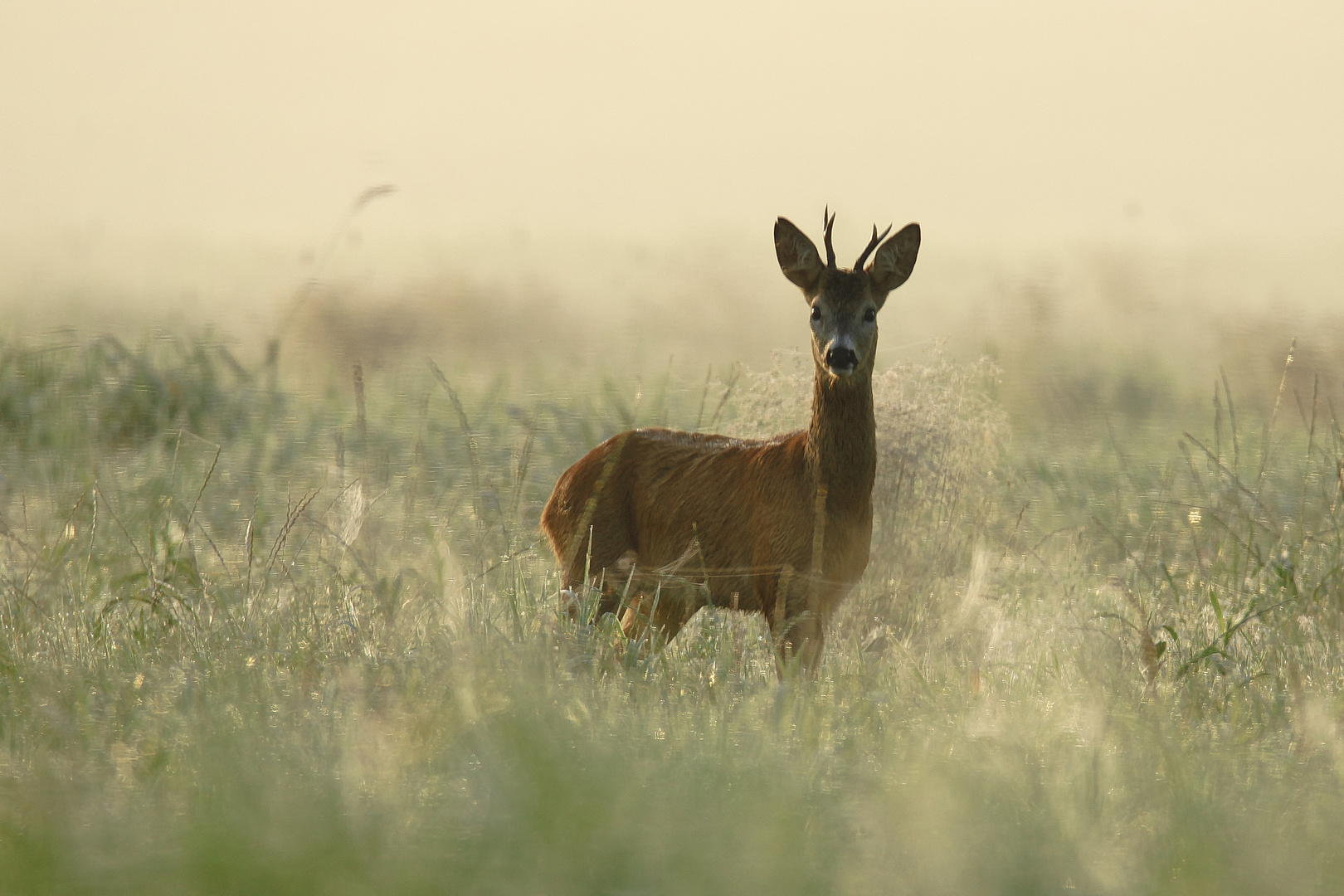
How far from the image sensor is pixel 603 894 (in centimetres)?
304

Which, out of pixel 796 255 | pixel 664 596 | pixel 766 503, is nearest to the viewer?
pixel 766 503

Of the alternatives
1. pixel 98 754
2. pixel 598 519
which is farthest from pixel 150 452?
pixel 98 754

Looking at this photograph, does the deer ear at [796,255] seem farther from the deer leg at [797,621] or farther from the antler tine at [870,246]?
the deer leg at [797,621]

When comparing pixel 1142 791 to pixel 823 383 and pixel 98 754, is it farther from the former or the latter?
pixel 98 754

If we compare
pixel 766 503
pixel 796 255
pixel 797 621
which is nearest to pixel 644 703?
pixel 797 621

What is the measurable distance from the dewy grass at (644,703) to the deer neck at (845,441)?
62 cm

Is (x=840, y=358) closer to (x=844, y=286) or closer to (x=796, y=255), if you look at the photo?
(x=844, y=286)

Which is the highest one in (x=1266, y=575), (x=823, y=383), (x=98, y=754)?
(x=823, y=383)

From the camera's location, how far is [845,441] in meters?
5.13

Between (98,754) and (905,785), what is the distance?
227 cm

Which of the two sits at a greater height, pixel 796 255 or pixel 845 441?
pixel 796 255

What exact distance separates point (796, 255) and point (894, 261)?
40 centimetres

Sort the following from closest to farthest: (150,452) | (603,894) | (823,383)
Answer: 1. (603,894)
2. (823,383)
3. (150,452)

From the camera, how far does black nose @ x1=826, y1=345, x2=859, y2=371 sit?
494 centimetres
